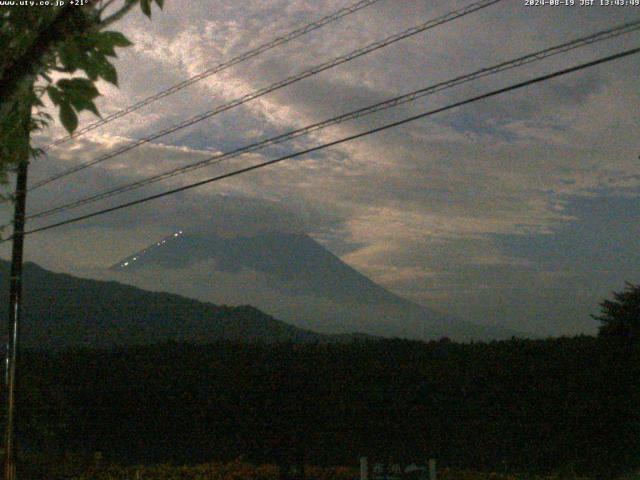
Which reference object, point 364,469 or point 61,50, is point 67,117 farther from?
point 364,469

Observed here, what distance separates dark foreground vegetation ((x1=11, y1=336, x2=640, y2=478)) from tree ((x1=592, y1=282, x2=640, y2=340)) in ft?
1.08

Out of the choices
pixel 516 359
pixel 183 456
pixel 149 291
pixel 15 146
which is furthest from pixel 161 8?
pixel 149 291

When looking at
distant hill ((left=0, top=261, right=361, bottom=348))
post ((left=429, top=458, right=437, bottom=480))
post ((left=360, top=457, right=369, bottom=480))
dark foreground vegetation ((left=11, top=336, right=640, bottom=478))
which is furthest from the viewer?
distant hill ((left=0, top=261, right=361, bottom=348))

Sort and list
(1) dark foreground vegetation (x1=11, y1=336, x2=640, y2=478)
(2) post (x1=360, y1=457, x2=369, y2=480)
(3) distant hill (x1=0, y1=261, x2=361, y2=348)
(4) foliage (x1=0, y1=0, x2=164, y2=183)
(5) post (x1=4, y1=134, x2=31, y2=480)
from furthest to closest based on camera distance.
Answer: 1. (3) distant hill (x1=0, y1=261, x2=361, y2=348)
2. (1) dark foreground vegetation (x1=11, y1=336, x2=640, y2=478)
3. (5) post (x1=4, y1=134, x2=31, y2=480)
4. (2) post (x1=360, y1=457, x2=369, y2=480)
5. (4) foliage (x1=0, y1=0, x2=164, y2=183)

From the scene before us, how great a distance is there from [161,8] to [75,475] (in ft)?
41.9

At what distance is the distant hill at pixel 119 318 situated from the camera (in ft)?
152

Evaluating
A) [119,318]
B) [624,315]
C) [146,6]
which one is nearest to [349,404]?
[624,315]

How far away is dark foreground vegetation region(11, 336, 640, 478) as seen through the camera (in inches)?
578

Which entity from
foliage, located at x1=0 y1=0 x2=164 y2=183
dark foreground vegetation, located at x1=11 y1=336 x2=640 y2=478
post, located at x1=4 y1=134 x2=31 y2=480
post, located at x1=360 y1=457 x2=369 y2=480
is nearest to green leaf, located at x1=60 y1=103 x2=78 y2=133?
foliage, located at x1=0 y1=0 x2=164 y2=183

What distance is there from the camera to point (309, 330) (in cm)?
4866

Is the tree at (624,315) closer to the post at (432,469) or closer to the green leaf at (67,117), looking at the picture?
the post at (432,469)

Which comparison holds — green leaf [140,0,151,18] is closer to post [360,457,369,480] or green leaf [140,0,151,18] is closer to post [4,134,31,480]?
post [360,457,369,480]

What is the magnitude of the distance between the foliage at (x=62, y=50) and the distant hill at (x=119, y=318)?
4082 cm

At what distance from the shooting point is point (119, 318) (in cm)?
5116
